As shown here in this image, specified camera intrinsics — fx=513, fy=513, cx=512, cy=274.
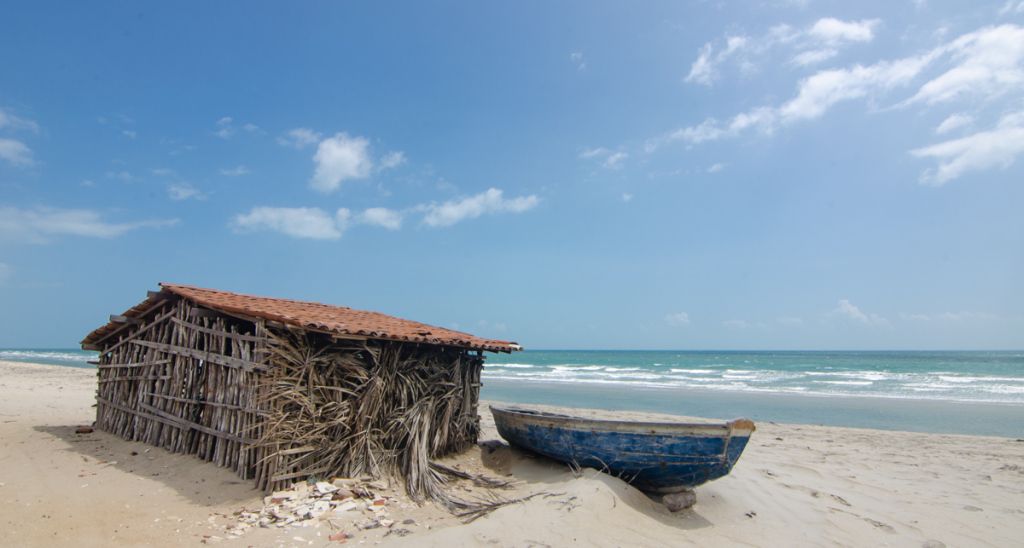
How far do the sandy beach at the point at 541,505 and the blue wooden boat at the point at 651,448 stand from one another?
293 millimetres

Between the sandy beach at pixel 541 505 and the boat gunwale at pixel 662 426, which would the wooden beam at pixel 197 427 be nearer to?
the sandy beach at pixel 541 505

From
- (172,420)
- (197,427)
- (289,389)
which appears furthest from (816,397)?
(172,420)

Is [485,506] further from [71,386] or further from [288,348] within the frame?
[71,386]

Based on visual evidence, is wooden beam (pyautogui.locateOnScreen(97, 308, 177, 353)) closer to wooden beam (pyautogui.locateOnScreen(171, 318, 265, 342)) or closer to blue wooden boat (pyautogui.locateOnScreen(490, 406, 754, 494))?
wooden beam (pyautogui.locateOnScreen(171, 318, 265, 342))

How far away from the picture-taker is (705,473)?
6590 mm

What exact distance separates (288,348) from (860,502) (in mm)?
8465

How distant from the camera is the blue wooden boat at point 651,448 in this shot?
253 inches

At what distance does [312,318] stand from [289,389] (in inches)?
41.2

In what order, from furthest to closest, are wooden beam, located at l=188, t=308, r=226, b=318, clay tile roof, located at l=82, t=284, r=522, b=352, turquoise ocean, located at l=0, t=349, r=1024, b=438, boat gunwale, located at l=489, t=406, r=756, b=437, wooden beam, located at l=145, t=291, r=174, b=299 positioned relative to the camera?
turquoise ocean, located at l=0, t=349, r=1024, b=438 → wooden beam, located at l=145, t=291, r=174, b=299 → wooden beam, located at l=188, t=308, r=226, b=318 → clay tile roof, located at l=82, t=284, r=522, b=352 → boat gunwale, located at l=489, t=406, r=756, b=437

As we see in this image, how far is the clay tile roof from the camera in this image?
678 cm

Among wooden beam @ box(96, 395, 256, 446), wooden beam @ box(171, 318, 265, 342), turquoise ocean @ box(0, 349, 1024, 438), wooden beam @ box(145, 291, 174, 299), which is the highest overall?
wooden beam @ box(145, 291, 174, 299)

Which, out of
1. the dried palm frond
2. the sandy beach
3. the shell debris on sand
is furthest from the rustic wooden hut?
the sandy beach

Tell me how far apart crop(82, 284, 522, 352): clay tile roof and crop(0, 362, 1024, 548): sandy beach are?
2006 millimetres

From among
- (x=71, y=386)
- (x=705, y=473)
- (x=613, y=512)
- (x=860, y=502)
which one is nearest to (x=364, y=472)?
(x=613, y=512)
